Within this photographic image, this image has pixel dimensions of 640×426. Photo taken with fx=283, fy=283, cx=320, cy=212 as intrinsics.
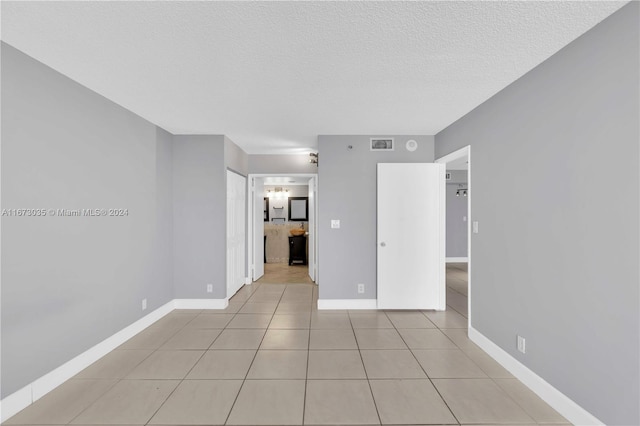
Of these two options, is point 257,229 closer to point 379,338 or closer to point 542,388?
point 379,338

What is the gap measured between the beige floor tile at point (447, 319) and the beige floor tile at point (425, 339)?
0.27 m

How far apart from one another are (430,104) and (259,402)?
3092mm

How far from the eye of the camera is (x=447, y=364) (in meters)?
2.59

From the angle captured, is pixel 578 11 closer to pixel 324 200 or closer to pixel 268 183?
pixel 324 200

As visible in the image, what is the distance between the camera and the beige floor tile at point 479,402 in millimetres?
1896

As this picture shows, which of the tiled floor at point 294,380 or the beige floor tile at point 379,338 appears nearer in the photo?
the tiled floor at point 294,380

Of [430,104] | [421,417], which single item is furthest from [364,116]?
[421,417]

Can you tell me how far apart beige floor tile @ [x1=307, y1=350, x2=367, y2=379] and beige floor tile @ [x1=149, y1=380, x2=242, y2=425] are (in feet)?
2.14

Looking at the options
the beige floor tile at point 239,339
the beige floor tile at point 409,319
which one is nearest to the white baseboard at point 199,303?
the beige floor tile at point 239,339

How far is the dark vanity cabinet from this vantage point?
7.31 m

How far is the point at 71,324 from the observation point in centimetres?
238

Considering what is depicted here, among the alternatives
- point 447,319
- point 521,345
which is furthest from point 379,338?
point 521,345

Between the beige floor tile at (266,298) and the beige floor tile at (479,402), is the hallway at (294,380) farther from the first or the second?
the beige floor tile at (266,298)

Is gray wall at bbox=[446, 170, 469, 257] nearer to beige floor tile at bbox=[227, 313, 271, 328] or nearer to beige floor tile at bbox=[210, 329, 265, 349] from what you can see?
beige floor tile at bbox=[227, 313, 271, 328]
